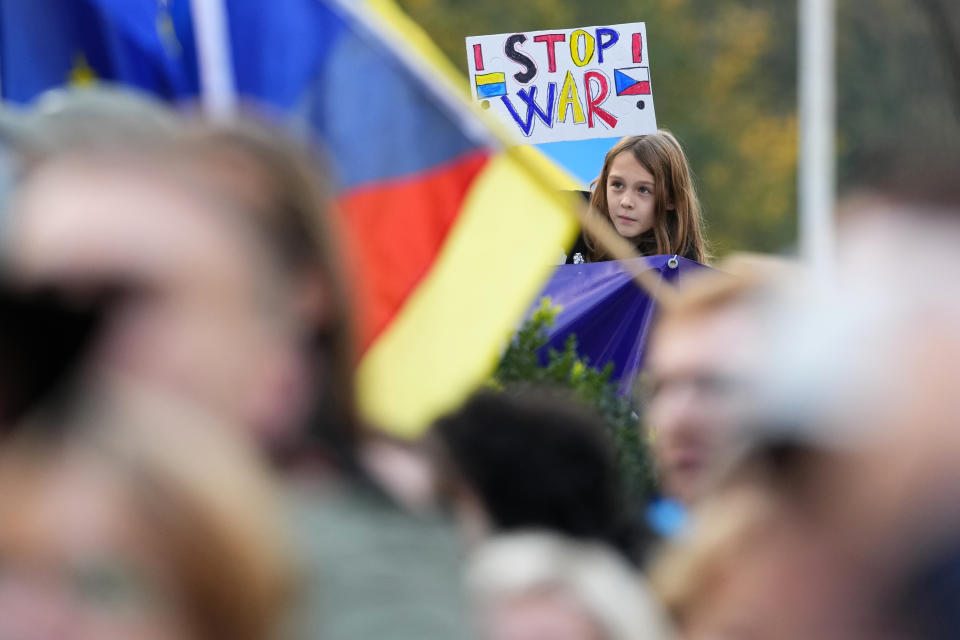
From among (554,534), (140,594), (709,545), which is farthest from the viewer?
(554,534)

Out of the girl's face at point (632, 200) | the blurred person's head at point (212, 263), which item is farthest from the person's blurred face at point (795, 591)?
the girl's face at point (632, 200)

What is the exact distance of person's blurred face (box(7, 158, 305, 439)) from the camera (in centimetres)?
143

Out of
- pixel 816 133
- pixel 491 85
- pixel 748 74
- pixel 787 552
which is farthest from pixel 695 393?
pixel 748 74

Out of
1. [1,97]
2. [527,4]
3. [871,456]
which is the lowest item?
[871,456]

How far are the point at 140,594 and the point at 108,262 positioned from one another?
28 centimetres

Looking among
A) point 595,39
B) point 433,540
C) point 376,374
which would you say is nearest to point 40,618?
point 433,540

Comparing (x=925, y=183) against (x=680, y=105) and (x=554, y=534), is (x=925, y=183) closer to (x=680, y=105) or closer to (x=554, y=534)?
(x=554, y=534)

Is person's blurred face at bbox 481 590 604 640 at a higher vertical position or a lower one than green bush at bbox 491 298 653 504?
lower

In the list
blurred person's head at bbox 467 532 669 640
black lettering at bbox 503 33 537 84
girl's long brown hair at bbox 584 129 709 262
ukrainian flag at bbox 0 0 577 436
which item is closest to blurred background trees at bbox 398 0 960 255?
black lettering at bbox 503 33 537 84

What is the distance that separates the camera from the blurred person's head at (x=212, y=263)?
4.70ft

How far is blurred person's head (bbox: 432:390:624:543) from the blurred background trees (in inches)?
862

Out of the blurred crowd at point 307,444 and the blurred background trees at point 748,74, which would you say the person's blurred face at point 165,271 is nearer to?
the blurred crowd at point 307,444

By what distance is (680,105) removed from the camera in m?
26.9

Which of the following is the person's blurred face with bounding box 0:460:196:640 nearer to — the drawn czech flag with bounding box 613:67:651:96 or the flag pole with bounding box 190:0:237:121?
the flag pole with bounding box 190:0:237:121
